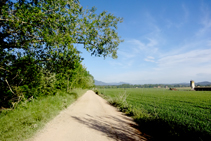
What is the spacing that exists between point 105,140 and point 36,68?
674cm

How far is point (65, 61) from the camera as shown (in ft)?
26.2

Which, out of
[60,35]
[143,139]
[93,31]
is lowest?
[143,139]

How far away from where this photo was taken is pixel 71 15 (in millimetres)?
6344

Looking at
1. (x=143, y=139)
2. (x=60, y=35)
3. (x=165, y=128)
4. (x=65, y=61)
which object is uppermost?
(x=60, y=35)

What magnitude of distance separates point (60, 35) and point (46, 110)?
202 inches

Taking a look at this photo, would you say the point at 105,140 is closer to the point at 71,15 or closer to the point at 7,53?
the point at 71,15

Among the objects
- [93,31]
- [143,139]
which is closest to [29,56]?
[93,31]

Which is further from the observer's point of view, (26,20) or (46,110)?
(46,110)

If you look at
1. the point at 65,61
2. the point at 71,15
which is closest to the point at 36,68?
the point at 65,61

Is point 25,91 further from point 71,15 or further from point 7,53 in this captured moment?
point 71,15

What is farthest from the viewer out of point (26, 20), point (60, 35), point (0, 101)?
point (0, 101)

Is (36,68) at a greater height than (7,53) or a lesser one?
lesser

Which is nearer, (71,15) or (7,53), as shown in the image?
(71,15)

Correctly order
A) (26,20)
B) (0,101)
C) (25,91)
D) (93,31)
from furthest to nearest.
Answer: (25,91), (0,101), (93,31), (26,20)
